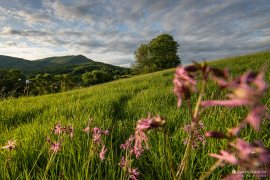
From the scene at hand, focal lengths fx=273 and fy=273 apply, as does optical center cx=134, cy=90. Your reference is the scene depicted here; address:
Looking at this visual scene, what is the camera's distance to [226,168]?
267 centimetres

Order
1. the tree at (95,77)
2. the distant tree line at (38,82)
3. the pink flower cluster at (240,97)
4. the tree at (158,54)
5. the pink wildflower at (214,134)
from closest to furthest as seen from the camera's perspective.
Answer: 1. the pink flower cluster at (240,97)
2. the pink wildflower at (214,134)
3. the distant tree line at (38,82)
4. the tree at (158,54)
5. the tree at (95,77)

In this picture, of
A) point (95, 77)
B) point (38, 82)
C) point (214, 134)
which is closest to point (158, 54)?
point (38, 82)

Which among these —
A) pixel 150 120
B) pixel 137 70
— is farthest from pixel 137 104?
pixel 137 70

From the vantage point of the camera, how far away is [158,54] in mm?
78562

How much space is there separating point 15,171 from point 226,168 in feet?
6.85

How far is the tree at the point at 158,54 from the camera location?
253ft

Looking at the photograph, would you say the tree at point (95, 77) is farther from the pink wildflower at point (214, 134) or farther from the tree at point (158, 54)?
the pink wildflower at point (214, 134)

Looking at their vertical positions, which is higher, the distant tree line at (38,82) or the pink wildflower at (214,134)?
the pink wildflower at (214,134)

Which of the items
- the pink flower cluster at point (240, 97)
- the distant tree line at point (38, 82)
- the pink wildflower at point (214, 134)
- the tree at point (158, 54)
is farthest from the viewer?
the tree at point (158, 54)

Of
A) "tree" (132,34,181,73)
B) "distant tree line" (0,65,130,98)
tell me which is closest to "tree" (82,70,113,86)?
"distant tree line" (0,65,130,98)

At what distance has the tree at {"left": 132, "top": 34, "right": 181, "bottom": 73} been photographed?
253ft

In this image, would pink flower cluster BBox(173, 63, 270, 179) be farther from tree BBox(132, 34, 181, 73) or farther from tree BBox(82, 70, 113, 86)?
tree BBox(82, 70, 113, 86)

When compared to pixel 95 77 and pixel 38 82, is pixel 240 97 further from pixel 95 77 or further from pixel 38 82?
pixel 95 77

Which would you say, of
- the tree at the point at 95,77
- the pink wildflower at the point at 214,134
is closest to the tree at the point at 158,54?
the tree at the point at 95,77
